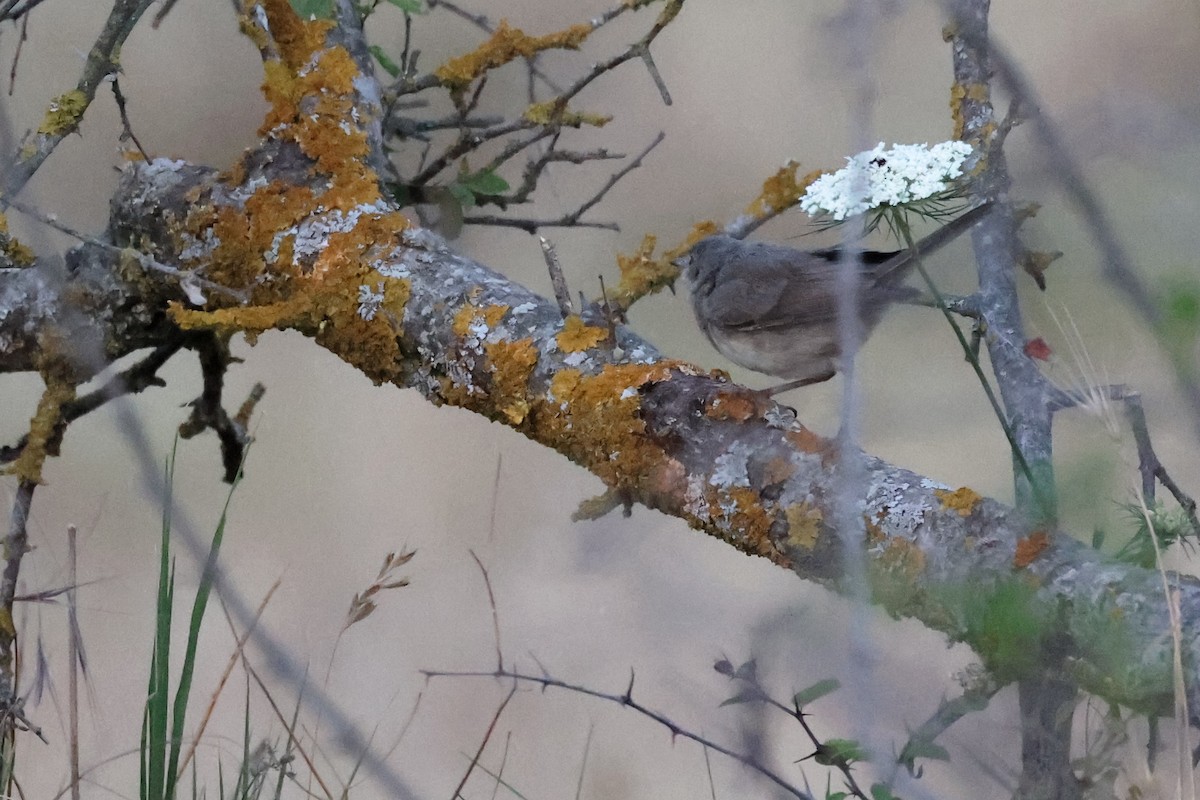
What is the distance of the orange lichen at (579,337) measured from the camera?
1044 millimetres

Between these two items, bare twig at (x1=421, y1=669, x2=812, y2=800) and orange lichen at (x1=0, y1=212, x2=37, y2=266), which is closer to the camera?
bare twig at (x1=421, y1=669, x2=812, y2=800)

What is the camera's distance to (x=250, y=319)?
45.3 inches

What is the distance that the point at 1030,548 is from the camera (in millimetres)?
756

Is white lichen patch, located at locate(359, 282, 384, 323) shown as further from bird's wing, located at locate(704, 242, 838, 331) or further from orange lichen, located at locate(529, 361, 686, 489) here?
bird's wing, located at locate(704, 242, 838, 331)

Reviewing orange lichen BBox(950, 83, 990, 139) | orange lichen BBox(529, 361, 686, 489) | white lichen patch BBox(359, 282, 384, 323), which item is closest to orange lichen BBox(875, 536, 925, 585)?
orange lichen BBox(529, 361, 686, 489)

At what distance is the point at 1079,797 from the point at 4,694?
104 centimetres

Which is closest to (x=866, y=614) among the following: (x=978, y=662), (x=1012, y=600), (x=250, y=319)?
(x=1012, y=600)

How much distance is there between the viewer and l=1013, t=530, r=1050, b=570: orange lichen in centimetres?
75

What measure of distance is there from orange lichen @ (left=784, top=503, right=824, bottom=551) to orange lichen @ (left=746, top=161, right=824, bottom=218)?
1.50 feet

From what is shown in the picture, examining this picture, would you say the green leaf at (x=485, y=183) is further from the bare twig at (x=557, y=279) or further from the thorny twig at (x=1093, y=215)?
the thorny twig at (x=1093, y=215)

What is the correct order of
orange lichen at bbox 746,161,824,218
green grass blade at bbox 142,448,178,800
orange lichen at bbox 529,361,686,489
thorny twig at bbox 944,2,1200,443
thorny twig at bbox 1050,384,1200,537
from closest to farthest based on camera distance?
1. thorny twig at bbox 944,2,1200,443
2. thorny twig at bbox 1050,384,1200,537
3. green grass blade at bbox 142,448,178,800
4. orange lichen at bbox 529,361,686,489
5. orange lichen at bbox 746,161,824,218

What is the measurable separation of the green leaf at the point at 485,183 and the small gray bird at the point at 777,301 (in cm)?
27

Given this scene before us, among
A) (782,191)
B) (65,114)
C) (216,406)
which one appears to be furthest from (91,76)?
(782,191)

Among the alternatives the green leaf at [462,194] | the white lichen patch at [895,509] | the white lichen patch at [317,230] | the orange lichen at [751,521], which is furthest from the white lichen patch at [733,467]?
the green leaf at [462,194]
